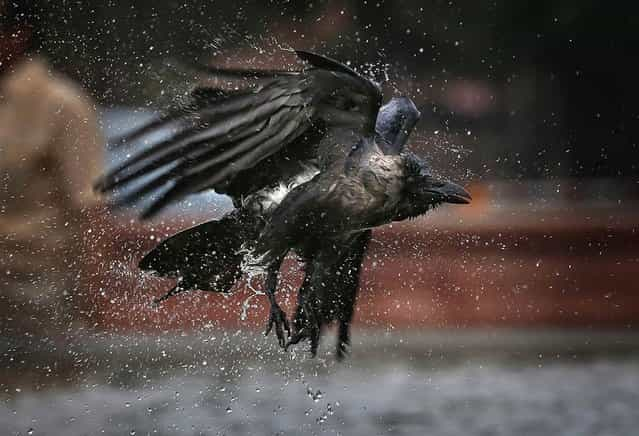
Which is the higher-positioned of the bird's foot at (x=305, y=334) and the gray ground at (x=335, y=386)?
the gray ground at (x=335, y=386)

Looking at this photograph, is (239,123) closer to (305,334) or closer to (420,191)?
(420,191)

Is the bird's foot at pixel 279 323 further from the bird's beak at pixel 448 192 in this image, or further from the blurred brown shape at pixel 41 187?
the blurred brown shape at pixel 41 187

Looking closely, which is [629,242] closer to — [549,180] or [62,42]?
[549,180]

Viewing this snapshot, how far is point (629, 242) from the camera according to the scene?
4867mm

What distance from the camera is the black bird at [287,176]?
105 inches

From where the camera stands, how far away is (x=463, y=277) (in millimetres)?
4711

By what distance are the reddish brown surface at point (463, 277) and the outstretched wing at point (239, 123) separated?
1396 mm

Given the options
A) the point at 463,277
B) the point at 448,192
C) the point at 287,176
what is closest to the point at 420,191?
the point at 448,192

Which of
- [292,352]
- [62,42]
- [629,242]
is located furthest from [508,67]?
[62,42]

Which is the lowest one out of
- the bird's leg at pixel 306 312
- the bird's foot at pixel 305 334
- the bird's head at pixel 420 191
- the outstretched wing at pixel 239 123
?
the bird's foot at pixel 305 334

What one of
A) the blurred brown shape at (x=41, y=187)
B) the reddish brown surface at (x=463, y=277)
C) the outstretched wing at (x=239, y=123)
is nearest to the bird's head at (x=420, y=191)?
the outstretched wing at (x=239, y=123)

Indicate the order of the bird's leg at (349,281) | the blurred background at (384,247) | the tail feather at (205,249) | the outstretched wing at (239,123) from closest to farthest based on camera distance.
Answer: the outstretched wing at (239,123)
the tail feather at (205,249)
the bird's leg at (349,281)
the blurred background at (384,247)

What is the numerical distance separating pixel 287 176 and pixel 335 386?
1.81 meters

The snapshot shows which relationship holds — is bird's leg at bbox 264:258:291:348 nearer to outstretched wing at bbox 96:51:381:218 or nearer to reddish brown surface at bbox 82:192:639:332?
outstretched wing at bbox 96:51:381:218
